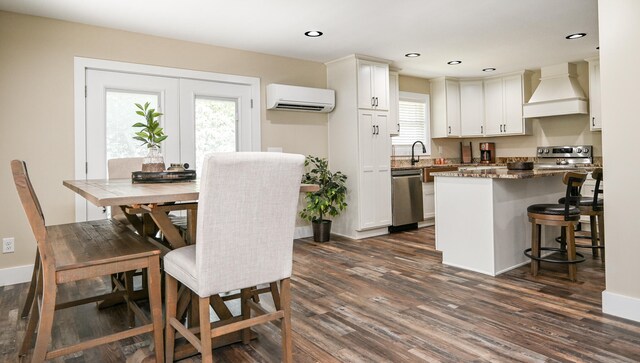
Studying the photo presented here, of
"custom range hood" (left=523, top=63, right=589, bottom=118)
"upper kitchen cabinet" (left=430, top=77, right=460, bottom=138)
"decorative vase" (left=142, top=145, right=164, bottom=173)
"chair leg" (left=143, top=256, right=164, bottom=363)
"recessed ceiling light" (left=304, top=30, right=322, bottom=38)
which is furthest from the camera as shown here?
"upper kitchen cabinet" (left=430, top=77, right=460, bottom=138)

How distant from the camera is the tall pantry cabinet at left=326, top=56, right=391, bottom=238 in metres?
4.98

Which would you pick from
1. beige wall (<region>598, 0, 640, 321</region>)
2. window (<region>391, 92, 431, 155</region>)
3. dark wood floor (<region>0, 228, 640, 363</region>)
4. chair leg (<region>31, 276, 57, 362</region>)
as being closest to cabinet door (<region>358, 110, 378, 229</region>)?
window (<region>391, 92, 431, 155</region>)

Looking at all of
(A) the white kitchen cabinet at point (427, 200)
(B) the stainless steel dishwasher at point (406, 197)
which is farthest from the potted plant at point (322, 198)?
(A) the white kitchen cabinet at point (427, 200)

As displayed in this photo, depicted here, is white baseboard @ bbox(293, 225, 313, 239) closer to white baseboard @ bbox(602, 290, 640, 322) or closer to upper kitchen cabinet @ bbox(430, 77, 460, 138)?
upper kitchen cabinet @ bbox(430, 77, 460, 138)

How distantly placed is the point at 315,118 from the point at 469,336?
361 centimetres

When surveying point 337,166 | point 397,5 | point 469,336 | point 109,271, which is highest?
point 397,5

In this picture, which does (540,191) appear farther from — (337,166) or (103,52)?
(103,52)

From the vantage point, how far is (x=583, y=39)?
450 cm

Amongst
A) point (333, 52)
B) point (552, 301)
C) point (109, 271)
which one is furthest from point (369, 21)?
point (109, 271)

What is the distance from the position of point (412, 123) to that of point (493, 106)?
1331 millimetres

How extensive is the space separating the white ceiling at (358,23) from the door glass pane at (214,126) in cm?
66

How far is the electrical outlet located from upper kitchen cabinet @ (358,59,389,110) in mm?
3774

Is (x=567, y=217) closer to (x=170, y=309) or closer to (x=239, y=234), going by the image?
(x=239, y=234)

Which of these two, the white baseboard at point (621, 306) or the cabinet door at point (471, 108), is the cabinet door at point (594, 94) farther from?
the white baseboard at point (621, 306)
